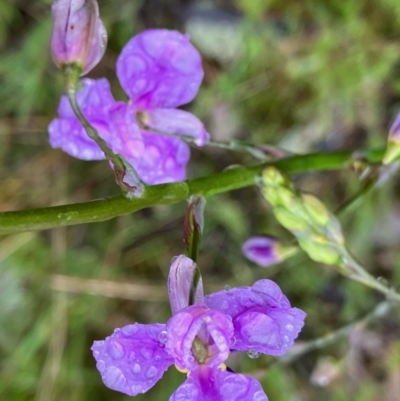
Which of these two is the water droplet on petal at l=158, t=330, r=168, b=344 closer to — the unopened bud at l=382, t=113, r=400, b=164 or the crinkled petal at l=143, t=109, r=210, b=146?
the crinkled petal at l=143, t=109, r=210, b=146

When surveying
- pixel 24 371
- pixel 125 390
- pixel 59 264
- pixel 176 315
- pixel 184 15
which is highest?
pixel 176 315

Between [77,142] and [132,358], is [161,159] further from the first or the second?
[132,358]

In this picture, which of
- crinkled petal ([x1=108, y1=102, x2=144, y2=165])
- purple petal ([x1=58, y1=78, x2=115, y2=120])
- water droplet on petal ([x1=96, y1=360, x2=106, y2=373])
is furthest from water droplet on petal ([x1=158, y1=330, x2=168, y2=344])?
purple petal ([x1=58, y1=78, x2=115, y2=120])

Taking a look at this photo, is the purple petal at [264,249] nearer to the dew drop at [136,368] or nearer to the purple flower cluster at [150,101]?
the purple flower cluster at [150,101]

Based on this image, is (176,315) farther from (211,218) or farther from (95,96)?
(211,218)

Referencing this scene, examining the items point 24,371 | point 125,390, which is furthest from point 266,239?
point 24,371

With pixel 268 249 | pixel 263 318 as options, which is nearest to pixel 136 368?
pixel 263 318

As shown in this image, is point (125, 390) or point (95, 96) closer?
point (125, 390)

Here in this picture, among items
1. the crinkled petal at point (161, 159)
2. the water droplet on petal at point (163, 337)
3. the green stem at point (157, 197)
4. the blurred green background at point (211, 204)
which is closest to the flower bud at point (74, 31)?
the crinkled petal at point (161, 159)
